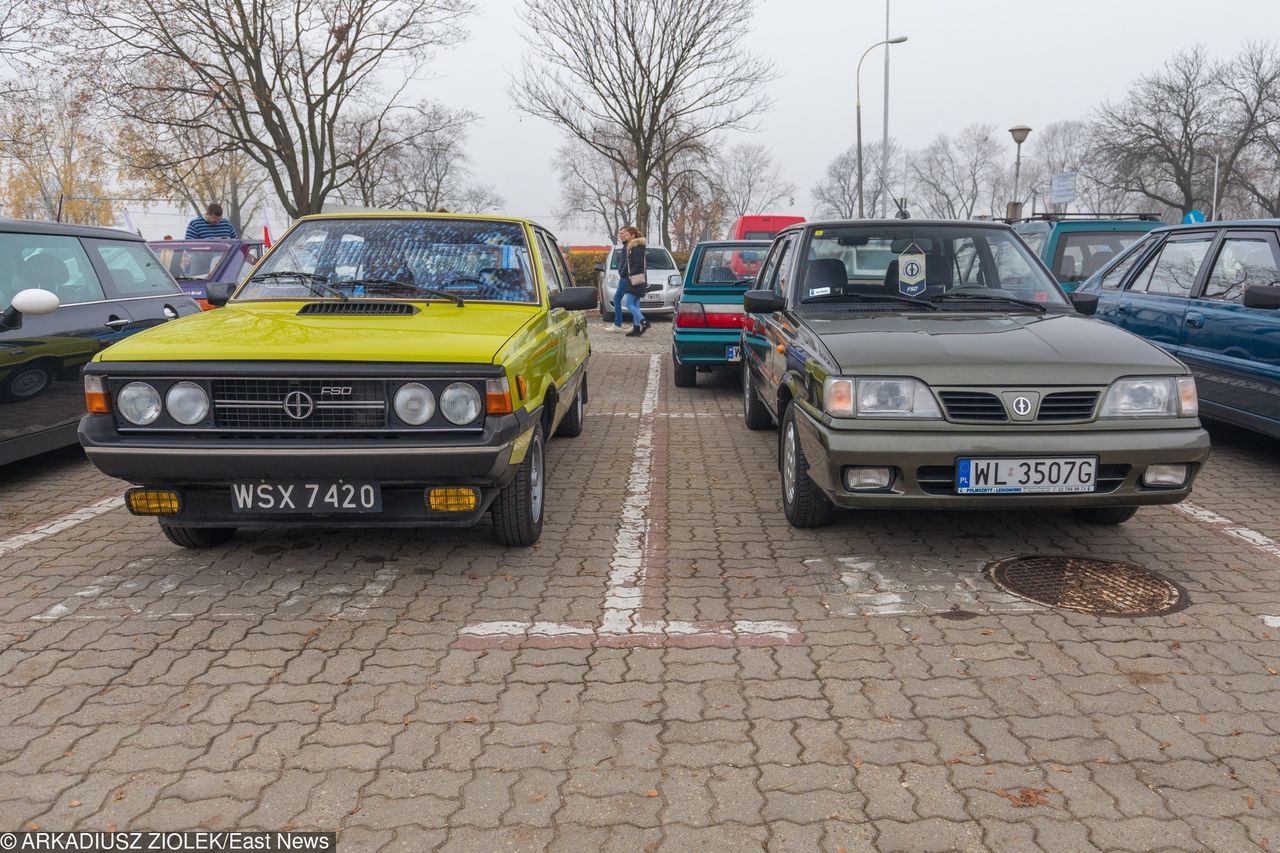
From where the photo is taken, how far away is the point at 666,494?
5.74m

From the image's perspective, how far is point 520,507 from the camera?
4.39m

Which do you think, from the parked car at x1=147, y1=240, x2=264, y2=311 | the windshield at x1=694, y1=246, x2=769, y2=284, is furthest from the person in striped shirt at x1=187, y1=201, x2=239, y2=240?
the windshield at x1=694, y1=246, x2=769, y2=284

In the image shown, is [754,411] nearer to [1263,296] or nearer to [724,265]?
[724,265]

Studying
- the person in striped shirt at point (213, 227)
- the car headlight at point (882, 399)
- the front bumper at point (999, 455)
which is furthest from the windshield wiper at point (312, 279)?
the person in striped shirt at point (213, 227)

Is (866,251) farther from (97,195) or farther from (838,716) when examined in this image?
(97,195)

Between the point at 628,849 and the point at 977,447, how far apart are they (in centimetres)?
238

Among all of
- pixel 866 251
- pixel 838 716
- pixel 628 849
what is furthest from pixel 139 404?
pixel 866 251

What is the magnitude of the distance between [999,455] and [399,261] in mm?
3273

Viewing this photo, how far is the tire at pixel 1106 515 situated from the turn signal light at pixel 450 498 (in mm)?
3256

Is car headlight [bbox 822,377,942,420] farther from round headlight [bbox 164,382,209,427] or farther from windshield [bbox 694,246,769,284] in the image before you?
windshield [bbox 694,246,769,284]

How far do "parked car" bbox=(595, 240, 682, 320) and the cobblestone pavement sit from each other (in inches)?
551

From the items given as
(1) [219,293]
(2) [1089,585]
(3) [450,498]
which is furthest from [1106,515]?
(1) [219,293]

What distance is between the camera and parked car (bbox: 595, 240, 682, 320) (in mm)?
19484

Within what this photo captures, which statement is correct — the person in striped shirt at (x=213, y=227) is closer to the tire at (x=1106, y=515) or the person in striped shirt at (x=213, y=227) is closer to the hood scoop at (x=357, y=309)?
the hood scoop at (x=357, y=309)
